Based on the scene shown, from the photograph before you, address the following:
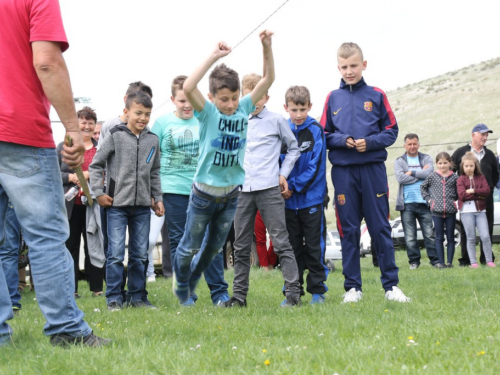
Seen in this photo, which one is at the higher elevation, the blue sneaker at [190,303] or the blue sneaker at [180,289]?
the blue sneaker at [180,289]

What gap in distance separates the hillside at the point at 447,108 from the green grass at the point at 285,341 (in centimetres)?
4258

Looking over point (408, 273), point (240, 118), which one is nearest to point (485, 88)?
point (408, 273)

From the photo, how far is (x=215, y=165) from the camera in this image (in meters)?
5.30

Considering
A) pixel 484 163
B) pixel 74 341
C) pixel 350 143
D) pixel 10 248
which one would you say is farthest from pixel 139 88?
pixel 484 163

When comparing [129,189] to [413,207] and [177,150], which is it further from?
[413,207]

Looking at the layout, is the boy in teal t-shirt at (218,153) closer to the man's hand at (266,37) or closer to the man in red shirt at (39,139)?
the man's hand at (266,37)

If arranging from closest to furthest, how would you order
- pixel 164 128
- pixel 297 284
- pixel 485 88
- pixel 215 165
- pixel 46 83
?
pixel 46 83, pixel 215 165, pixel 297 284, pixel 164 128, pixel 485 88

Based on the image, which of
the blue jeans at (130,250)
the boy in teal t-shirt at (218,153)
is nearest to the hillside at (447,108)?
the blue jeans at (130,250)

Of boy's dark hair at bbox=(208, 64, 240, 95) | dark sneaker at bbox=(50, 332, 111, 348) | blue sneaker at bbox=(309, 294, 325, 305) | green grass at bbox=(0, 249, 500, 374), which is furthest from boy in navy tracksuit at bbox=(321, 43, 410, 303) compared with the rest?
dark sneaker at bbox=(50, 332, 111, 348)

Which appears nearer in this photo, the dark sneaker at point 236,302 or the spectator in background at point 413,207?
the dark sneaker at point 236,302

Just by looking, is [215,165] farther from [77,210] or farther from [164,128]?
[77,210]

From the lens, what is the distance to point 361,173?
20.4 feet

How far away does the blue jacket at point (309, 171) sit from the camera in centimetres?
637

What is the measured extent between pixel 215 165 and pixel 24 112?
1.81m
